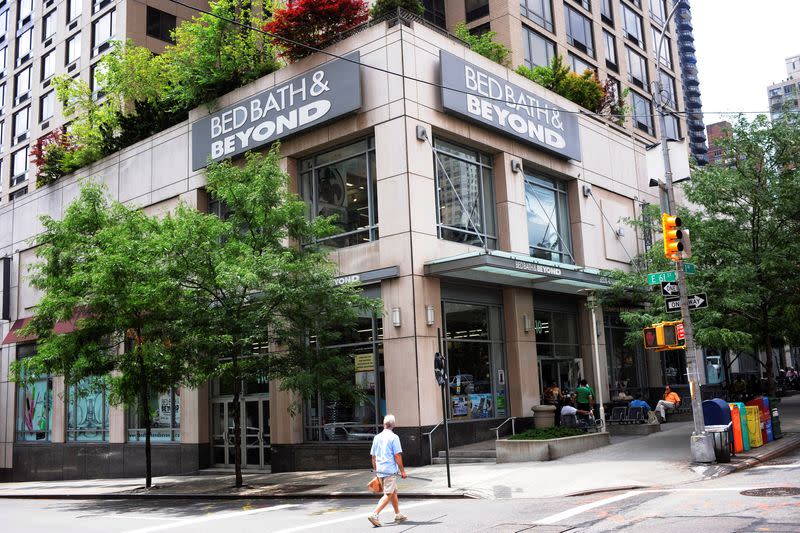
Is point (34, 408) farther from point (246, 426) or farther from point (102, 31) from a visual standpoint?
point (102, 31)

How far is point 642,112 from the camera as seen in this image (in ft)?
163

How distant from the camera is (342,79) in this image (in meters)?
21.5

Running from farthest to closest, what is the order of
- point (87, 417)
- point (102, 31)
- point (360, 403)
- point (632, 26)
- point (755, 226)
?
point (632, 26) → point (102, 31) → point (87, 417) → point (755, 226) → point (360, 403)

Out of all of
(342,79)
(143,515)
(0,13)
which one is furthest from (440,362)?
(0,13)

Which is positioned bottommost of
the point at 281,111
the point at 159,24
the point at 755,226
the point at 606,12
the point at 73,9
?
the point at 755,226

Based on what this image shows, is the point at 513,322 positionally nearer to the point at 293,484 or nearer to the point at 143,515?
the point at 293,484

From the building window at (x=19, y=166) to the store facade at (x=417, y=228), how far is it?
26.7m

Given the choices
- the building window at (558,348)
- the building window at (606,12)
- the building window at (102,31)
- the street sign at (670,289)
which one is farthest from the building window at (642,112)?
the street sign at (670,289)

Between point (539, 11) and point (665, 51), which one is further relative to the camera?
point (665, 51)

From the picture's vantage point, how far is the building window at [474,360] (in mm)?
21266

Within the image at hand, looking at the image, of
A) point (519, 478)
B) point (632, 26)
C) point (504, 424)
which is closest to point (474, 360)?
point (504, 424)

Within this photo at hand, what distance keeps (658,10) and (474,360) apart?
137ft

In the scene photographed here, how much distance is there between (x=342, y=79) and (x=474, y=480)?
11872mm

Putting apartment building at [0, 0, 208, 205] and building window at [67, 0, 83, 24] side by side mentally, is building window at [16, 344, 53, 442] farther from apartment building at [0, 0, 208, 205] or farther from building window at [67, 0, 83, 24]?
building window at [67, 0, 83, 24]
